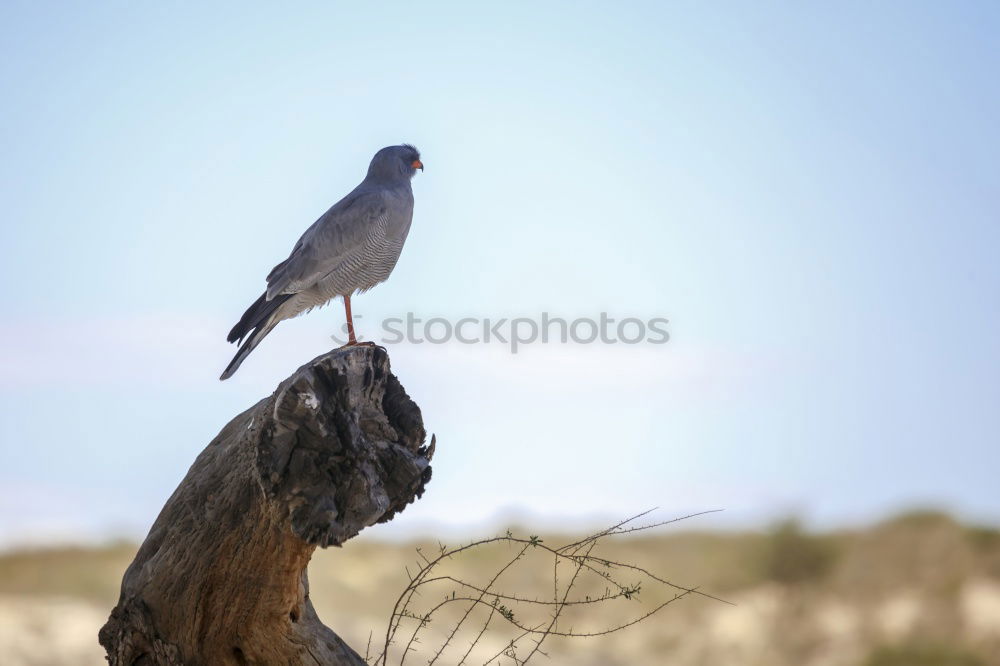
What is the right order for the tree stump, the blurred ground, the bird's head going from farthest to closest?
the blurred ground
the bird's head
the tree stump

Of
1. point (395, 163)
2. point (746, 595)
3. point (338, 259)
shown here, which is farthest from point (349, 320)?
point (746, 595)

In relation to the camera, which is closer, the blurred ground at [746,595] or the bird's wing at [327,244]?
the bird's wing at [327,244]

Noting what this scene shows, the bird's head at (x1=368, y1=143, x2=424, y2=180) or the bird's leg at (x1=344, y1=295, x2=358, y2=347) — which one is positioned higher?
the bird's head at (x1=368, y1=143, x2=424, y2=180)

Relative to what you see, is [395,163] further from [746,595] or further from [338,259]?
[746,595]

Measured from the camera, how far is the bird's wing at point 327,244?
19.2ft

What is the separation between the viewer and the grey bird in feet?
18.9

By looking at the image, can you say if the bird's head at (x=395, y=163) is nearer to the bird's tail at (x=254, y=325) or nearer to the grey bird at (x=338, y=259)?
the grey bird at (x=338, y=259)

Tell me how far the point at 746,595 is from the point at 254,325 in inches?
502

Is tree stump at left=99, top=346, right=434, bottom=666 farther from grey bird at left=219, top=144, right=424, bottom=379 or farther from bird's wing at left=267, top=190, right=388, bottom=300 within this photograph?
bird's wing at left=267, top=190, right=388, bottom=300

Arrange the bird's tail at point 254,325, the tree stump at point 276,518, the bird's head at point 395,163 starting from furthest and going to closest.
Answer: the bird's head at point 395,163
the bird's tail at point 254,325
the tree stump at point 276,518

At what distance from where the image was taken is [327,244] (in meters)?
5.96

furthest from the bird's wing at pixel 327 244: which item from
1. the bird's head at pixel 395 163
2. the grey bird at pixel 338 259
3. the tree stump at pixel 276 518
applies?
the tree stump at pixel 276 518

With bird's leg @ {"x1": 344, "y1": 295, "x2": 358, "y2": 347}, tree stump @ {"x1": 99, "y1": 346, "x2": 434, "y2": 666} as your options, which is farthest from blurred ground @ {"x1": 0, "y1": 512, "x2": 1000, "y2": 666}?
tree stump @ {"x1": 99, "y1": 346, "x2": 434, "y2": 666}

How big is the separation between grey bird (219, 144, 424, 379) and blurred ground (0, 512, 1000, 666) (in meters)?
6.72
